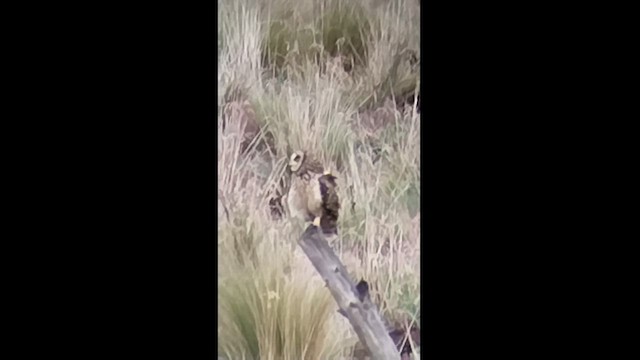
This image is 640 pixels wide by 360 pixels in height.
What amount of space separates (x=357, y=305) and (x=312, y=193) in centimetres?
34

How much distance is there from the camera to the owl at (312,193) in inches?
85.0

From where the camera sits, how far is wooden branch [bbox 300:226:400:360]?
2.15 meters

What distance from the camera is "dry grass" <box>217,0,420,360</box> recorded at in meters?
2.15

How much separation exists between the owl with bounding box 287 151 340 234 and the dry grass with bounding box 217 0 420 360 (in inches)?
1.0

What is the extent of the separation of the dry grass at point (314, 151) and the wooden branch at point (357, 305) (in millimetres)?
25

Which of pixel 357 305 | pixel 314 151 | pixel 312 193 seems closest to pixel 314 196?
pixel 312 193

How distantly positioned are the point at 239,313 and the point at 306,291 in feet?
0.66

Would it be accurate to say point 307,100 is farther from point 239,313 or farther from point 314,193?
point 239,313

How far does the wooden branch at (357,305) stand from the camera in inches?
84.7

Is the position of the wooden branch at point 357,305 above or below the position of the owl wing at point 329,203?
below

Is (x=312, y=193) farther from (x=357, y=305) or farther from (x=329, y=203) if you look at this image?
(x=357, y=305)

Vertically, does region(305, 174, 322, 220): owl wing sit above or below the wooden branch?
above

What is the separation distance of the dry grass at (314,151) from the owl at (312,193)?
3cm

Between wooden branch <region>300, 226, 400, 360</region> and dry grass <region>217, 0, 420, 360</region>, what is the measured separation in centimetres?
3
